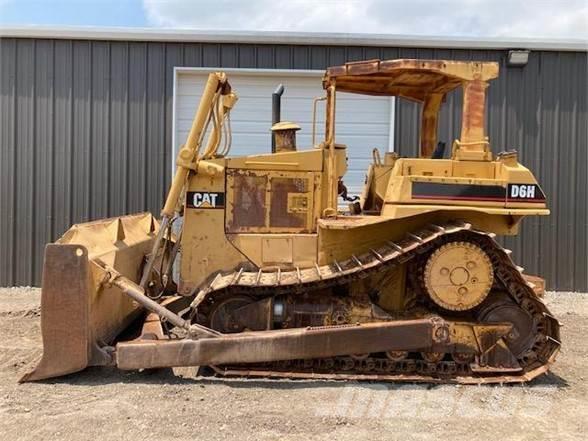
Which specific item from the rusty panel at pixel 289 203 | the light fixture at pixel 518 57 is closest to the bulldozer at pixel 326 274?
the rusty panel at pixel 289 203

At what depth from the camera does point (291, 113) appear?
9.91 metres

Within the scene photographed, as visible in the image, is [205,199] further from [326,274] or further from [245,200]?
[326,274]

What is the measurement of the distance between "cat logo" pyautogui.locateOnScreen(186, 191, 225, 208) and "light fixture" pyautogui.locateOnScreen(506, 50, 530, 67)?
21.2 feet

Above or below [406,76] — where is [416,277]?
below

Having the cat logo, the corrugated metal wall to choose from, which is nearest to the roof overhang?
the corrugated metal wall

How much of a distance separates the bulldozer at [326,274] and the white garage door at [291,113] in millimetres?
3886

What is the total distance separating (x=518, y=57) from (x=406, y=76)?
16.1ft

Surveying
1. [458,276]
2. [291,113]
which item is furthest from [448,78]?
[291,113]

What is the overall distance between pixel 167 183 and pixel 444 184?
561 cm

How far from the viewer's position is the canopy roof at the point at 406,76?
5.36 meters

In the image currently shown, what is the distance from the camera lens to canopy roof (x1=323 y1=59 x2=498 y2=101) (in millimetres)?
5359

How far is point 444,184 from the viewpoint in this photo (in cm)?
524

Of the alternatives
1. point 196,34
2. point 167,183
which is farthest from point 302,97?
point 167,183

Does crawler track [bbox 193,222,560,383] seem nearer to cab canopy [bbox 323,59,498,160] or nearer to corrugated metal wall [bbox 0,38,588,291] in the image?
cab canopy [bbox 323,59,498,160]
